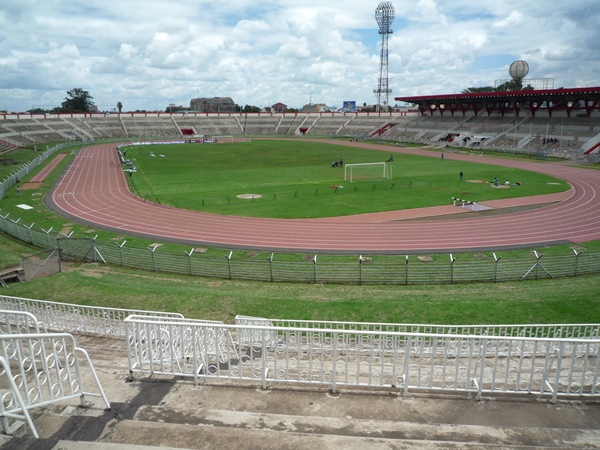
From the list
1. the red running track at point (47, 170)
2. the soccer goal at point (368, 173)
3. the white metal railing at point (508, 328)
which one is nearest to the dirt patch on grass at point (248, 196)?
the soccer goal at point (368, 173)

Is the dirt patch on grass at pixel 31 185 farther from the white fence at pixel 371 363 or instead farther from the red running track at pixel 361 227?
the white fence at pixel 371 363

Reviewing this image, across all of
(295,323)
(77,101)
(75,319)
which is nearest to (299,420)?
(295,323)

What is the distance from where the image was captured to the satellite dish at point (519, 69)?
95.5 meters

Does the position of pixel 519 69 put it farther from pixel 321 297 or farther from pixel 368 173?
pixel 321 297

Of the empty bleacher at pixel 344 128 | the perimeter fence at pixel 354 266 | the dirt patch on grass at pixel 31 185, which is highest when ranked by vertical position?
the empty bleacher at pixel 344 128

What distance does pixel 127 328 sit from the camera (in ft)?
27.5

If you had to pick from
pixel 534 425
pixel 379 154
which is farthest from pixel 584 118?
pixel 534 425

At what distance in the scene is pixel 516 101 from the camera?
276 feet

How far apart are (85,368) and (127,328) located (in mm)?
1662

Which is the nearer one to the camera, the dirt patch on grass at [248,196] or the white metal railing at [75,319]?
the white metal railing at [75,319]

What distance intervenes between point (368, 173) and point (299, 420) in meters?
47.9

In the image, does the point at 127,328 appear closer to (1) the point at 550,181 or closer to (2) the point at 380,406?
(2) the point at 380,406

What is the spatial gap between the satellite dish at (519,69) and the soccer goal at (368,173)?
190 feet

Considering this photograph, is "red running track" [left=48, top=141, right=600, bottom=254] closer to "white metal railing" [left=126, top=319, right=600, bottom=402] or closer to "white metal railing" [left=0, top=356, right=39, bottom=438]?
"white metal railing" [left=126, top=319, right=600, bottom=402]
